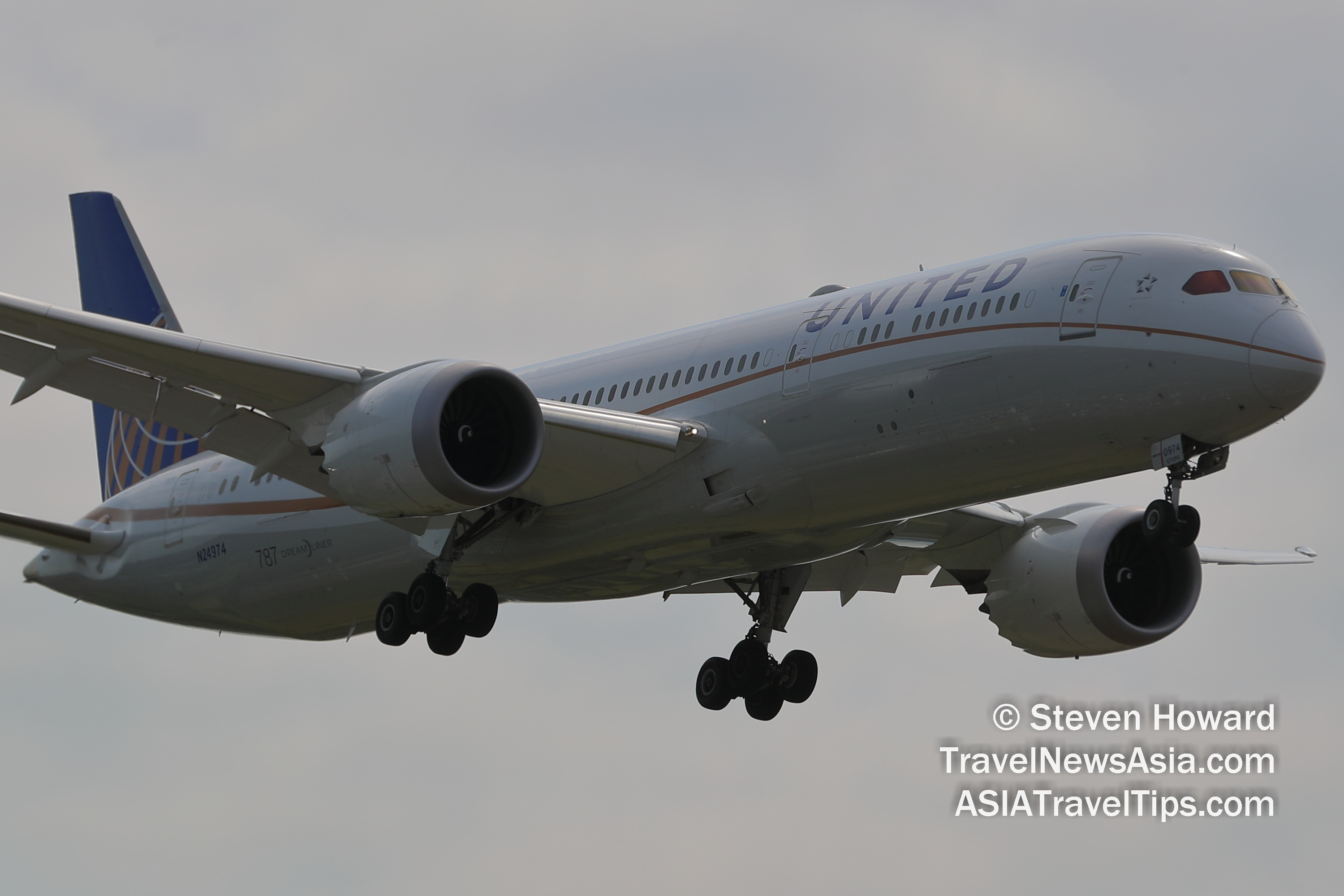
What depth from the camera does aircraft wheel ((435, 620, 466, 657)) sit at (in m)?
24.2

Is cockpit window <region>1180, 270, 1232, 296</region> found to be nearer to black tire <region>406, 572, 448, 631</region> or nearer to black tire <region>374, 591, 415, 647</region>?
black tire <region>406, 572, 448, 631</region>

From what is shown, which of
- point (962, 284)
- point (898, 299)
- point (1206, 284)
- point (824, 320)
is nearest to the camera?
point (1206, 284)

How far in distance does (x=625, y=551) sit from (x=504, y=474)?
2877 mm

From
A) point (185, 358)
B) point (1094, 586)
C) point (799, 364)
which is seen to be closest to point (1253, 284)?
point (799, 364)

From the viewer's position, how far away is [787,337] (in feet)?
73.9

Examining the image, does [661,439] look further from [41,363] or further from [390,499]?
[41,363]

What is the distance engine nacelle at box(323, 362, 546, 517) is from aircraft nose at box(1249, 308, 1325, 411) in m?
8.51

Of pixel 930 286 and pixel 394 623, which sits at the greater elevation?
pixel 930 286

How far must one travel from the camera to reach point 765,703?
92.6 feet

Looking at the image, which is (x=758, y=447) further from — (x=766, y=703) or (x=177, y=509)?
(x=177, y=509)

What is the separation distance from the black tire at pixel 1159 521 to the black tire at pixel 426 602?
9569mm

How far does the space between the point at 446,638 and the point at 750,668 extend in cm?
587

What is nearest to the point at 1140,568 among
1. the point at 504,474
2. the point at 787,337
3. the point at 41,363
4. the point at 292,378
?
the point at 787,337

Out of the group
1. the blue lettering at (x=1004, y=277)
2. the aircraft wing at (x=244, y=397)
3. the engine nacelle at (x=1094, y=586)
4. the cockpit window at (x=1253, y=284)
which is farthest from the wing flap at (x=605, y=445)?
the engine nacelle at (x=1094, y=586)
